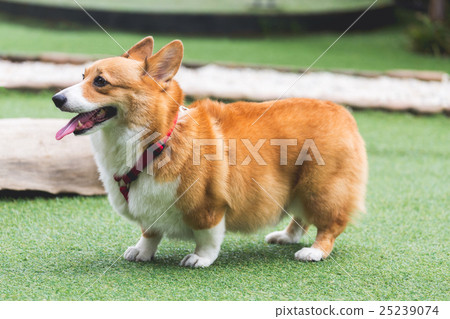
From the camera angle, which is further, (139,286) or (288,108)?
(288,108)

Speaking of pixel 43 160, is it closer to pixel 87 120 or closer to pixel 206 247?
pixel 87 120

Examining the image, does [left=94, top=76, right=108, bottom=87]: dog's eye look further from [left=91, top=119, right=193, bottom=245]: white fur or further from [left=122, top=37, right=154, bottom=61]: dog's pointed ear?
[left=122, top=37, right=154, bottom=61]: dog's pointed ear

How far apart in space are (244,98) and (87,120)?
380 cm

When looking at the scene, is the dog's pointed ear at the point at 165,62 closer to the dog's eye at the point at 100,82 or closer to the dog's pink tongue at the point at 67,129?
the dog's eye at the point at 100,82

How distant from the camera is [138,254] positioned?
3162 millimetres

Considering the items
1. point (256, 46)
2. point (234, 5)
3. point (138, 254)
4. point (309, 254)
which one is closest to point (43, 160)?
point (138, 254)

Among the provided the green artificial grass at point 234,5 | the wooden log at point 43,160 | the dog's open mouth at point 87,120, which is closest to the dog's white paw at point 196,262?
the dog's open mouth at point 87,120

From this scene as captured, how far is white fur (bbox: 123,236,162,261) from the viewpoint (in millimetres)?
3148

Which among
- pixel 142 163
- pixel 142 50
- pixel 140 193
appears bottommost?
pixel 140 193

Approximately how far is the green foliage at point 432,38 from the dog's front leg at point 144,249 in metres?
7.50

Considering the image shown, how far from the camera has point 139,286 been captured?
2.79 metres
